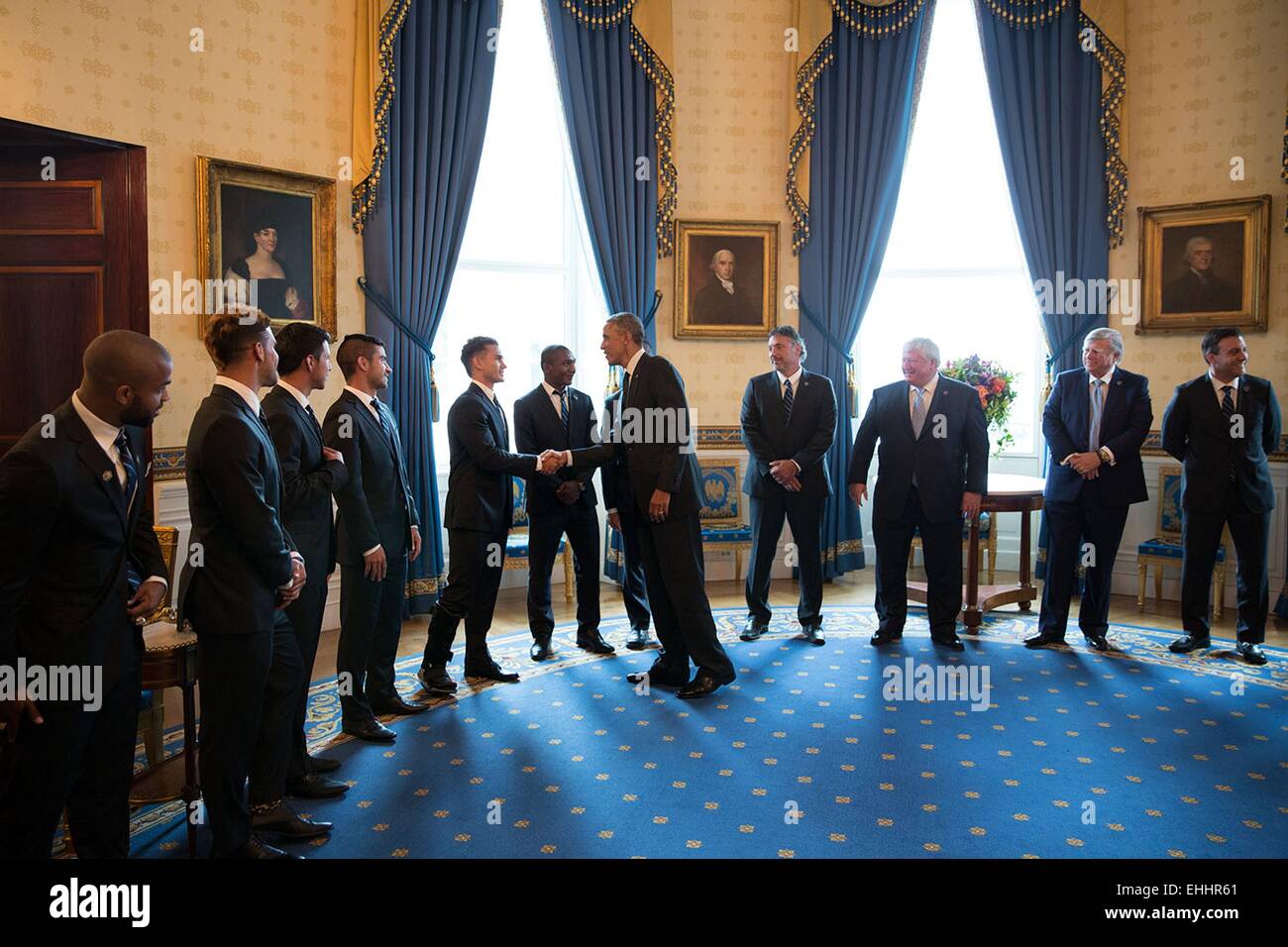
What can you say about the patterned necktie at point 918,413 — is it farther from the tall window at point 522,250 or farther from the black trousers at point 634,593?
the tall window at point 522,250

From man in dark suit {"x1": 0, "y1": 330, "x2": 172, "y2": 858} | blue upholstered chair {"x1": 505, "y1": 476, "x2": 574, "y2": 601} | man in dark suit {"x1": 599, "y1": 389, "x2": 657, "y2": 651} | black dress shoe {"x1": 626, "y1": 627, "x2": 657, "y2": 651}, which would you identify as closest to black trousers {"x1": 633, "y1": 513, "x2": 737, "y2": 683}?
man in dark suit {"x1": 599, "y1": 389, "x2": 657, "y2": 651}

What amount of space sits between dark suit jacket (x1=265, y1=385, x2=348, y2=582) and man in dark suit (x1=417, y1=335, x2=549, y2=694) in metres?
1.29

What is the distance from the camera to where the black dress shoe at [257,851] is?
3.03m

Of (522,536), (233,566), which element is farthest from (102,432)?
(522,536)

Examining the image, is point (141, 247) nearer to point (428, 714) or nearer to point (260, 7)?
point (260, 7)

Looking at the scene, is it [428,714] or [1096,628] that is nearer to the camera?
[428,714]

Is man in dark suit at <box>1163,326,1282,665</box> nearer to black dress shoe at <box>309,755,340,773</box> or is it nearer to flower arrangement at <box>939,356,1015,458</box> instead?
flower arrangement at <box>939,356,1015,458</box>

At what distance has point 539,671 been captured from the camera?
5.34m

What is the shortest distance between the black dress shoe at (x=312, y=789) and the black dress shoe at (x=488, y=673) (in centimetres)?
147

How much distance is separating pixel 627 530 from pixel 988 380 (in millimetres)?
3080

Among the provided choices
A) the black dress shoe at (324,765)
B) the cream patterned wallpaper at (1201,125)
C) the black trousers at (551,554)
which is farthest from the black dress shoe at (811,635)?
the cream patterned wallpaper at (1201,125)

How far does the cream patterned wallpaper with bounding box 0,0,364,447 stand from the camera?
200 inches
